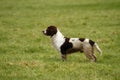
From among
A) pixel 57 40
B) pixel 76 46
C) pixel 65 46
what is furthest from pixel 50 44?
pixel 76 46

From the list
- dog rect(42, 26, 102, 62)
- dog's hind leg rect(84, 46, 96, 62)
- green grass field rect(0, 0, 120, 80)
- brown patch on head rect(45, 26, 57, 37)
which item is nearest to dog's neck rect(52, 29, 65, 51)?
dog rect(42, 26, 102, 62)

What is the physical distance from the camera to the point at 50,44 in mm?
18125

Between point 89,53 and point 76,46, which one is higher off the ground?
point 76,46

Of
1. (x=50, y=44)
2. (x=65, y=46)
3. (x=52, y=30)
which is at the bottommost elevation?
(x=50, y=44)

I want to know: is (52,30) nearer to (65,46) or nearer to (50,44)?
(65,46)

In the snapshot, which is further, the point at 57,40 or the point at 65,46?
the point at 57,40

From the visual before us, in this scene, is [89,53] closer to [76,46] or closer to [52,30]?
[76,46]

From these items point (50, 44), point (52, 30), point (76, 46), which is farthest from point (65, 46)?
point (50, 44)

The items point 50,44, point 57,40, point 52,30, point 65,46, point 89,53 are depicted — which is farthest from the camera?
point 50,44

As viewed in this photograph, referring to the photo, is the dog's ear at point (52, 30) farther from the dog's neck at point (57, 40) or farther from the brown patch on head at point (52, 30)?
the dog's neck at point (57, 40)

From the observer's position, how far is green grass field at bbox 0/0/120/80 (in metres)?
11.7

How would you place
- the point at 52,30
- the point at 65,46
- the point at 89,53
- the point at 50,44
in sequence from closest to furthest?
the point at 89,53
the point at 65,46
the point at 52,30
the point at 50,44

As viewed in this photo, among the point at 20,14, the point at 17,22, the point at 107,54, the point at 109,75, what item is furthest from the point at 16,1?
the point at 109,75

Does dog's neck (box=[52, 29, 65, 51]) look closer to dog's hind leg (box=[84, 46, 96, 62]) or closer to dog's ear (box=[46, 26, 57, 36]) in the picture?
dog's ear (box=[46, 26, 57, 36])
